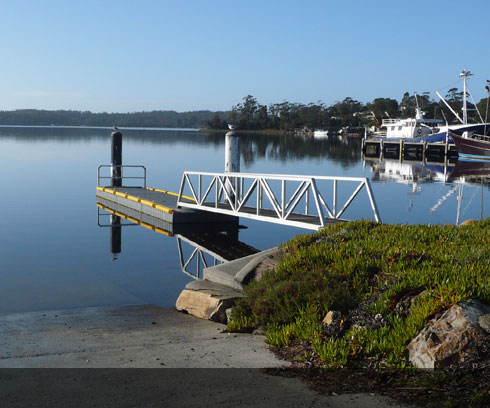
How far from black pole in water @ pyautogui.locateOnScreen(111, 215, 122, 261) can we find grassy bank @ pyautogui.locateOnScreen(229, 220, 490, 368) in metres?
8.59

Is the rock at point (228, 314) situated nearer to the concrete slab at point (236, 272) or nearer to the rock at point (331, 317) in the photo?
the concrete slab at point (236, 272)

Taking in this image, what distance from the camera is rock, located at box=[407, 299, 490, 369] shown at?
5.38 metres

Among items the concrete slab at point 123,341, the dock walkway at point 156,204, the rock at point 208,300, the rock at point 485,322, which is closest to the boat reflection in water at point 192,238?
the dock walkway at point 156,204

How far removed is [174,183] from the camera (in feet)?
123

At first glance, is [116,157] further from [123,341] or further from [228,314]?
[123,341]

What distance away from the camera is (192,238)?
18.4 metres

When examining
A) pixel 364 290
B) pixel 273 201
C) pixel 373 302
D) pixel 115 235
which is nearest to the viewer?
pixel 373 302

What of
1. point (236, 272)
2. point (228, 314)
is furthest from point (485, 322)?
point (236, 272)

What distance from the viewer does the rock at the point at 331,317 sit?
Answer: 644 centimetres

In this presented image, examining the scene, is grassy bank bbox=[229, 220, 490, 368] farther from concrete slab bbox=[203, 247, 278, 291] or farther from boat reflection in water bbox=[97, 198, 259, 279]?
boat reflection in water bbox=[97, 198, 259, 279]

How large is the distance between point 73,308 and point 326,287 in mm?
5495

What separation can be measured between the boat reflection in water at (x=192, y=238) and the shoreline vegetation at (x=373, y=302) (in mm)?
5969

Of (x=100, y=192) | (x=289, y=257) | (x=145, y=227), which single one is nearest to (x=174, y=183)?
(x=100, y=192)

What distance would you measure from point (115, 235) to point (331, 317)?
13565 millimetres
